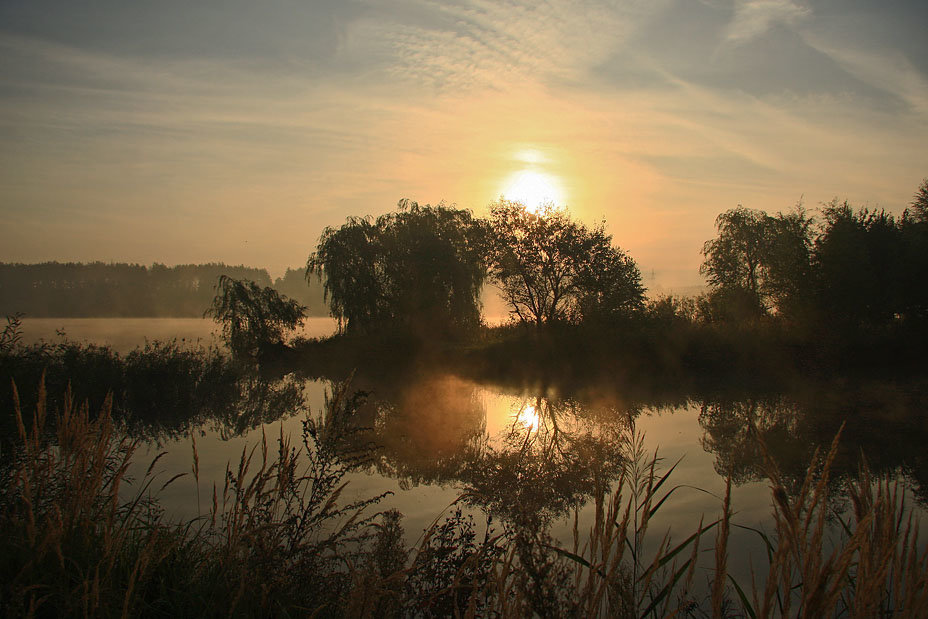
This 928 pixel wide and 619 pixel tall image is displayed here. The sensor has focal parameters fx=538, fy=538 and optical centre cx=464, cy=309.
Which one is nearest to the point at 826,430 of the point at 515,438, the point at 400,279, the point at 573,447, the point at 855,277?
the point at 573,447

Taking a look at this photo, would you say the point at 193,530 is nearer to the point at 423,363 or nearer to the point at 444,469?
the point at 444,469

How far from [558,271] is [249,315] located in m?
15.6

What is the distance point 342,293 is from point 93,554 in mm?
25223

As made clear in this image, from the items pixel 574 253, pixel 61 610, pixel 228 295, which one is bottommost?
pixel 61 610

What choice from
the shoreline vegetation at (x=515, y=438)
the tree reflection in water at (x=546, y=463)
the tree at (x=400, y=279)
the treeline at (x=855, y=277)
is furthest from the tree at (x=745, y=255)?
the tree reflection in water at (x=546, y=463)

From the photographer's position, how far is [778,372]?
1952 cm

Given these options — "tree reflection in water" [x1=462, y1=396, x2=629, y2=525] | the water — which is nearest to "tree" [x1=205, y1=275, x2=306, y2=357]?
the water

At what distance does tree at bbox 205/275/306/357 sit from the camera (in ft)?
87.7

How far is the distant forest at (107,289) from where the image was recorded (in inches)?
3356

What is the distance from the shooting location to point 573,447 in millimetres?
9562

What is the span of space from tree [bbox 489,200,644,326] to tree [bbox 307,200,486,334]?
1.99m

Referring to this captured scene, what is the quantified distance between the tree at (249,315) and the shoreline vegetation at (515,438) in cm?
11

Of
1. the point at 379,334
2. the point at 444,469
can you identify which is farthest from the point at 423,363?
the point at 444,469

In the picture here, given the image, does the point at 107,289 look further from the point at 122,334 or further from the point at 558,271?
the point at 558,271
